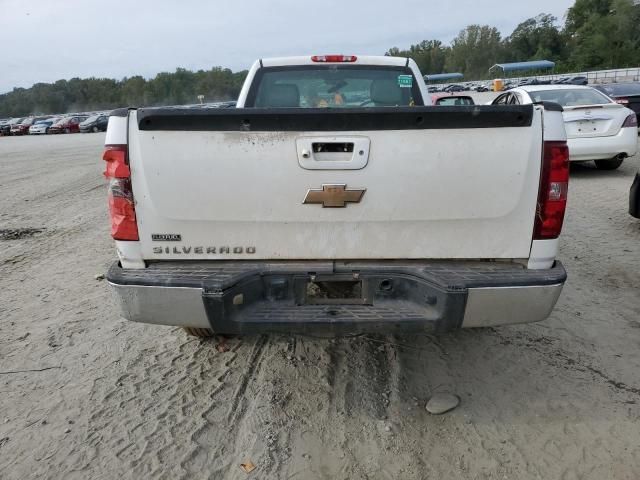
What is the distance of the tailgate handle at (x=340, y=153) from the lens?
2.58 m

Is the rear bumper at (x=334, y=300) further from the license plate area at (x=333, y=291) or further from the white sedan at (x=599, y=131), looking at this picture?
the white sedan at (x=599, y=131)

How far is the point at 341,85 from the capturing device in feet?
15.1

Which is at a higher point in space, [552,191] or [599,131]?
[552,191]

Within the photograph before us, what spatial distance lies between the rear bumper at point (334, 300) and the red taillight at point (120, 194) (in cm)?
23

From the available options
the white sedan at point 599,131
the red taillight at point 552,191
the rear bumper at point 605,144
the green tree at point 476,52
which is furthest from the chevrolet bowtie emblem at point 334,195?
the green tree at point 476,52

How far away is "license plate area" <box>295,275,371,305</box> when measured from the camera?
8.95 feet

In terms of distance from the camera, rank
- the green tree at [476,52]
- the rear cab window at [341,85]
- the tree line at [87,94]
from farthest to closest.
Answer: the green tree at [476,52]
the tree line at [87,94]
the rear cab window at [341,85]

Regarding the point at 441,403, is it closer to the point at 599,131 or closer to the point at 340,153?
the point at 340,153

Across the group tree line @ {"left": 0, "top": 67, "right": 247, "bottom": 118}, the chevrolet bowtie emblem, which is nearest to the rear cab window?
the chevrolet bowtie emblem

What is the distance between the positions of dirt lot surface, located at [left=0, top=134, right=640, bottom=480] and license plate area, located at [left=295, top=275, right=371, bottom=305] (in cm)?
69

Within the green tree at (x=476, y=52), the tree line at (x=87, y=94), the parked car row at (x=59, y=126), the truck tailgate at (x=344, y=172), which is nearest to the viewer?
the truck tailgate at (x=344, y=172)

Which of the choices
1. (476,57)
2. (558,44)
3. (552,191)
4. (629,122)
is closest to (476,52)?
(476,57)

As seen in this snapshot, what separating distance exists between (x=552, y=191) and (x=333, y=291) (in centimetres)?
125

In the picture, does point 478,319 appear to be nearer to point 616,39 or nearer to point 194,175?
point 194,175
